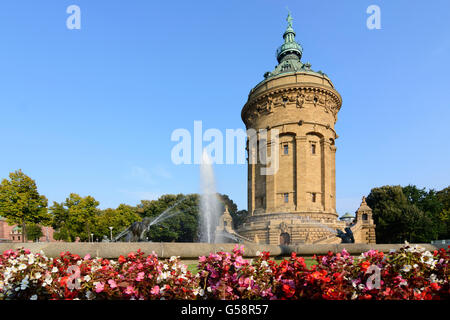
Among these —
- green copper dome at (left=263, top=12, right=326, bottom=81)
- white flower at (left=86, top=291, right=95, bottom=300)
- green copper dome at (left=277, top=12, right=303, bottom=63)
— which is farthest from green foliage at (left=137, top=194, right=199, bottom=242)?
white flower at (left=86, top=291, right=95, bottom=300)

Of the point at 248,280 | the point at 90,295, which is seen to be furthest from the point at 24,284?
the point at 248,280

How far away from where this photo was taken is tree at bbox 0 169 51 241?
111ft

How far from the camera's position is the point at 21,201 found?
34.0m

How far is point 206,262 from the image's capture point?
14.1ft

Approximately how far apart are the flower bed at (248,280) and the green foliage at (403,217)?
4867cm

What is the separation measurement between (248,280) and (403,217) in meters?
50.9

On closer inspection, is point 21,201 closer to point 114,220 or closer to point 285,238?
point 114,220

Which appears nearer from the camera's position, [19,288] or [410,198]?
[19,288]

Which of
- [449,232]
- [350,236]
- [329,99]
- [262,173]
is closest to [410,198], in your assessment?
[449,232]

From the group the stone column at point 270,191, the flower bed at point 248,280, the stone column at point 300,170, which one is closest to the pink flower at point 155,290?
the flower bed at point 248,280

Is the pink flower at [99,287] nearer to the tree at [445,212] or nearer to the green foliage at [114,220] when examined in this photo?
the green foliage at [114,220]

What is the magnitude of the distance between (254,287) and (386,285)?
5.85 feet
